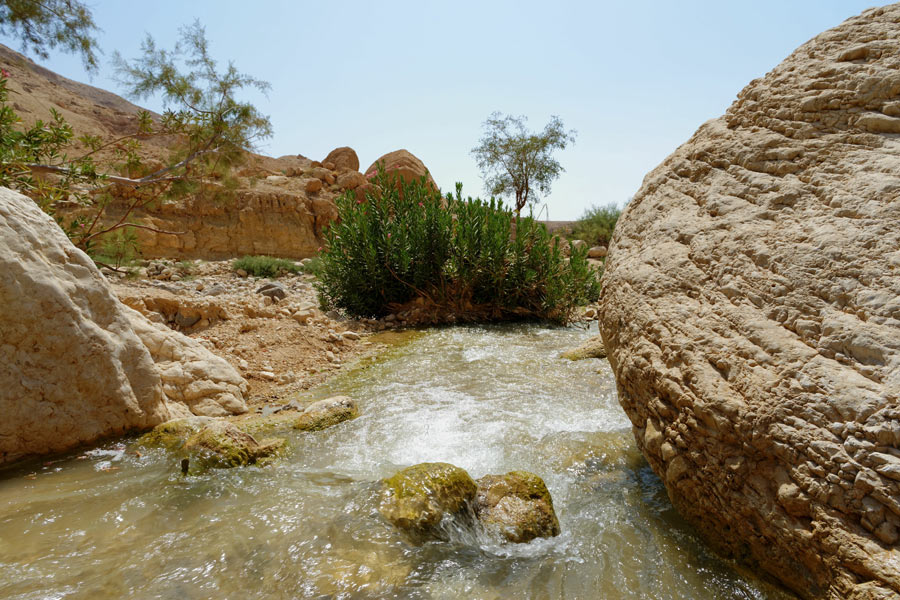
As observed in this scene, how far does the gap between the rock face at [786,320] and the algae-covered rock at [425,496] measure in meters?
0.93

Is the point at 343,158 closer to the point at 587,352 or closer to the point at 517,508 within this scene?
the point at 587,352

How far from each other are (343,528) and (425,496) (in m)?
0.39

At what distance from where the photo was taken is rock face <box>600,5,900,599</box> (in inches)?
59.1

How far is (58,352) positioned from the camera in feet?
9.39

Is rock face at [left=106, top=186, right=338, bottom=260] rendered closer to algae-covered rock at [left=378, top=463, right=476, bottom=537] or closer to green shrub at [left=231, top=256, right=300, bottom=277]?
green shrub at [left=231, top=256, right=300, bottom=277]

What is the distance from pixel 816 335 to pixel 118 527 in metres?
2.99

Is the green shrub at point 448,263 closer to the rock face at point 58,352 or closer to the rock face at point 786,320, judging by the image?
the rock face at point 58,352

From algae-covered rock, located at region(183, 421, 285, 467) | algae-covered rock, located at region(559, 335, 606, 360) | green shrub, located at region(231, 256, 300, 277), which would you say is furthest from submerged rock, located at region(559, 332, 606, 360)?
green shrub, located at region(231, 256, 300, 277)

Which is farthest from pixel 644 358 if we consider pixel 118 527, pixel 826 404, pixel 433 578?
pixel 118 527

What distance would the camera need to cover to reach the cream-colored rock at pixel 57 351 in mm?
2729

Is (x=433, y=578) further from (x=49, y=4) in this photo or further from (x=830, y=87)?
(x=49, y=4)

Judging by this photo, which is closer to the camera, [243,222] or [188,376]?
[188,376]

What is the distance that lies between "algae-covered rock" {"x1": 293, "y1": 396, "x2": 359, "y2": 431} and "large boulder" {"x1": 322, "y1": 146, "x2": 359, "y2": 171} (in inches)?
860

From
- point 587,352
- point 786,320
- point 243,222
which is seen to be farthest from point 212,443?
point 243,222
